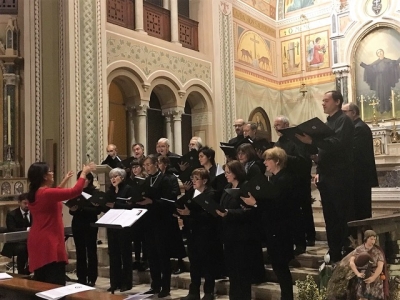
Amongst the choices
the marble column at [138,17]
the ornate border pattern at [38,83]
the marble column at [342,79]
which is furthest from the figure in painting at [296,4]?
the ornate border pattern at [38,83]

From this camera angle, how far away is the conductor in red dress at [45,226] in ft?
12.8

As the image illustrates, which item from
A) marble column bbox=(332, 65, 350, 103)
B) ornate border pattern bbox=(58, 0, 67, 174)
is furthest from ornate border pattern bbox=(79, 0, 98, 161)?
marble column bbox=(332, 65, 350, 103)

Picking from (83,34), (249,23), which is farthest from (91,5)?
(249,23)

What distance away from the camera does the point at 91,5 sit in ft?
32.0

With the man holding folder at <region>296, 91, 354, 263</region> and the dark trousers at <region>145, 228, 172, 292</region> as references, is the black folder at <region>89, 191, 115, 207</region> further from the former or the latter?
the man holding folder at <region>296, 91, 354, 263</region>

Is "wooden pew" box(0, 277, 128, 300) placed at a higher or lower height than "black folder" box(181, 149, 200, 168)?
lower

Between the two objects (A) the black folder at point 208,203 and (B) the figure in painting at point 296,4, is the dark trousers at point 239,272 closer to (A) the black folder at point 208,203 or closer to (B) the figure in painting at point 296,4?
(A) the black folder at point 208,203

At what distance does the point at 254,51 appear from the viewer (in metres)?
14.9

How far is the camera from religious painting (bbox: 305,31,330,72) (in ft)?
49.5

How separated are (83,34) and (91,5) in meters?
0.64

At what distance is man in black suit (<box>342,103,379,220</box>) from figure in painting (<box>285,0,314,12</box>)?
1172 cm

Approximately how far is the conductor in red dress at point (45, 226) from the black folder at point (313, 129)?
1641 millimetres

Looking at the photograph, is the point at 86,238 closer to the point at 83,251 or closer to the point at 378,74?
the point at 83,251

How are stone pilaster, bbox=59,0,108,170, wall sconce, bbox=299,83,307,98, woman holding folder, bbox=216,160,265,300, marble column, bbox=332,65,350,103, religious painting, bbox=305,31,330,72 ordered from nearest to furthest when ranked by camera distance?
woman holding folder, bbox=216,160,265,300 → stone pilaster, bbox=59,0,108,170 → wall sconce, bbox=299,83,307,98 → marble column, bbox=332,65,350,103 → religious painting, bbox=305,31,330,72
